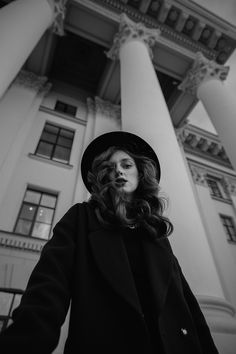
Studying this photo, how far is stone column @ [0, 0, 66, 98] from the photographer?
5.47m

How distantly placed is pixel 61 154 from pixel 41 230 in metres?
3.98

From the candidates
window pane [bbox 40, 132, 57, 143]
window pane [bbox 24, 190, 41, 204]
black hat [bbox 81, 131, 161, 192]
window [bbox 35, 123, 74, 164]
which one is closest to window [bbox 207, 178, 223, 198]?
window [bbox 35, 123, 74, 164]

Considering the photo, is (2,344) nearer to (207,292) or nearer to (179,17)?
(207,292)

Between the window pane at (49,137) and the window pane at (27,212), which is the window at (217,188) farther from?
the window pane at (27,212)

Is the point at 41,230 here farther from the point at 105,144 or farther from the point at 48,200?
the point at 105,144

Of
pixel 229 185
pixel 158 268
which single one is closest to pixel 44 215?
pixel 158 268

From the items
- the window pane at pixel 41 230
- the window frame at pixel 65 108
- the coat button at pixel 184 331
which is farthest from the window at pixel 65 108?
the coat button at pixel 184 331

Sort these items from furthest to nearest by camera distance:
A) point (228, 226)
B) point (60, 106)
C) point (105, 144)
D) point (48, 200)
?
point (60, 106)
point (228, 226)
point (48, 200)
point (105, 144)

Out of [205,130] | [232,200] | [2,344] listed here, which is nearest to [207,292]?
[2,344]

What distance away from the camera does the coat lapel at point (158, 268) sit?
1.39m

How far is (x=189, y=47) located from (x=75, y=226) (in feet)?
39.6

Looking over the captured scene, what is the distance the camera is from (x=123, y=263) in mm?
1417

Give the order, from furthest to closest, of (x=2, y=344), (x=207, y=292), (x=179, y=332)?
(x=207, y=292) < (x=179, y=332) < (x=2, y=344)

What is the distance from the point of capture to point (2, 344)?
2.76 ft
